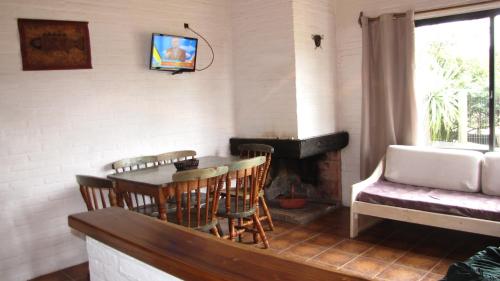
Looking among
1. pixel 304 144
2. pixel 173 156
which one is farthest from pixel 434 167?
pixel 173 156

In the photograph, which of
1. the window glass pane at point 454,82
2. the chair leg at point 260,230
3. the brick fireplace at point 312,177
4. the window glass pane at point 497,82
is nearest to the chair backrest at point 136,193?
the chair leg at point 260,230

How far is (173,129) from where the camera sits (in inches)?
165

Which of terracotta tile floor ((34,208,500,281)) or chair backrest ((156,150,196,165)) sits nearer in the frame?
terracotta tile floor ((34,208,500,281))

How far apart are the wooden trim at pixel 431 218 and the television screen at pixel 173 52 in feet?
7.00

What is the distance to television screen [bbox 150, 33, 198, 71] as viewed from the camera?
12.6ft

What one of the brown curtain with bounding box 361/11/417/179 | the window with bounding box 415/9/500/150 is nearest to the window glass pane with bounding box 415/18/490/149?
the window with bounding box 415/9/500/150

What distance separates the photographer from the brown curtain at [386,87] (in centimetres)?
408

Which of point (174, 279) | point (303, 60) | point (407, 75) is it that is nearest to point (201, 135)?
point (303, 60)

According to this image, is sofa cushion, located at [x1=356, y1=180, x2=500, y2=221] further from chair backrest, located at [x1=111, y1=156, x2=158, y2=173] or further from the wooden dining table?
chair backrest, located at [x1=111, y1=156, x2=158, y2=173]

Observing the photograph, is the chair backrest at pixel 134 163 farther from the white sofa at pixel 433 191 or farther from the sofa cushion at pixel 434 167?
the sofa cushion at pixel 434 167

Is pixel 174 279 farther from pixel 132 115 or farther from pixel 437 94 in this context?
pixel 437 94

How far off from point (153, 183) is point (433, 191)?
2433 mm

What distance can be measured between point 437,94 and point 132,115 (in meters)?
3.03

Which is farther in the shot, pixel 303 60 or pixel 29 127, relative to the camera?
pixel 303 60
